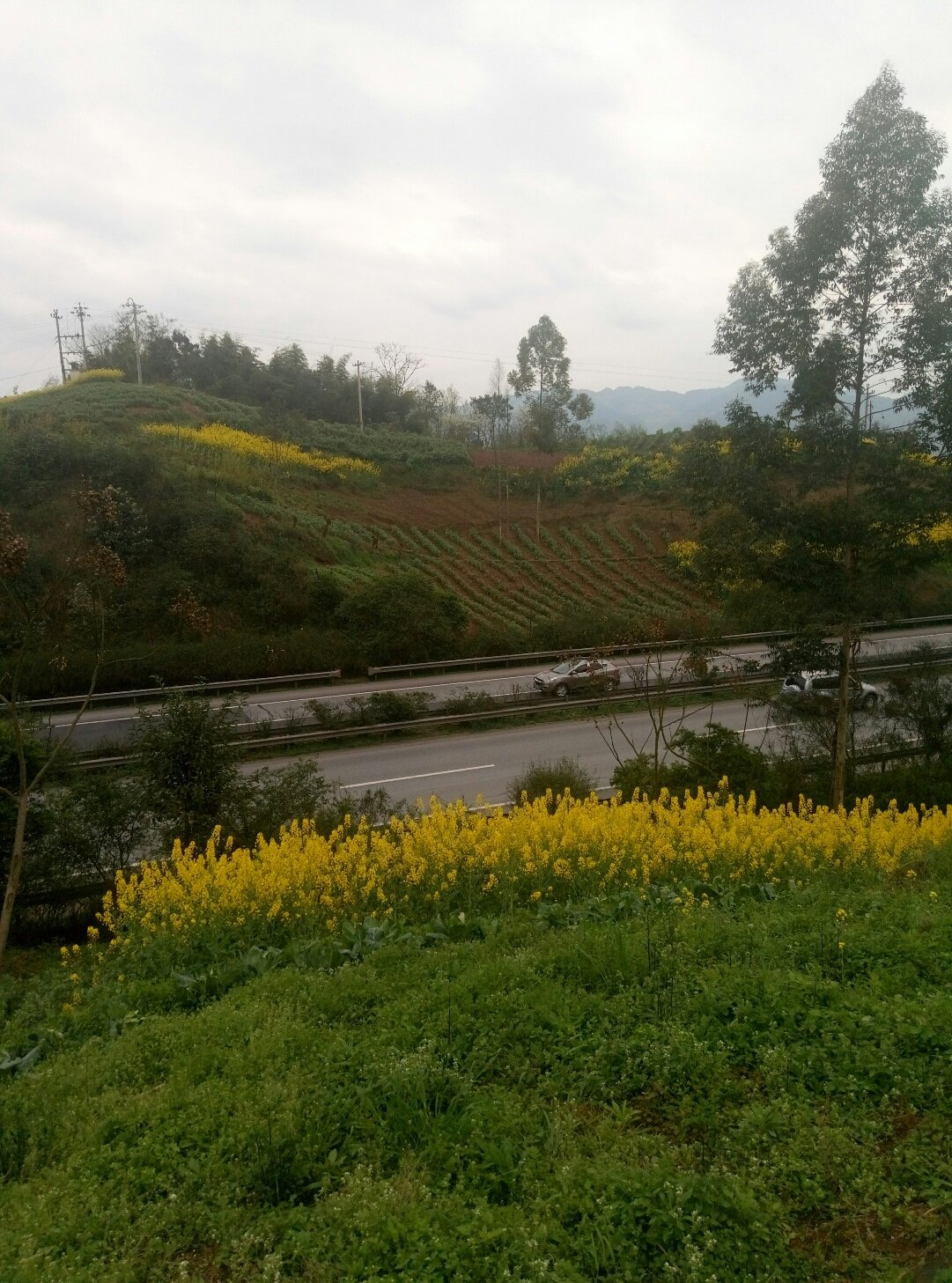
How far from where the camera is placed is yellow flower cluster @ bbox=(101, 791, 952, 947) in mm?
6258

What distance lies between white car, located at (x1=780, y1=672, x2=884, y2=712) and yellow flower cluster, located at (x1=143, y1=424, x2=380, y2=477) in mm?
26116

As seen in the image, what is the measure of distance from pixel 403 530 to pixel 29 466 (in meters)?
14.2

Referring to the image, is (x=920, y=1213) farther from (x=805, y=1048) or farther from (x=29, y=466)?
(x=29, y=466)

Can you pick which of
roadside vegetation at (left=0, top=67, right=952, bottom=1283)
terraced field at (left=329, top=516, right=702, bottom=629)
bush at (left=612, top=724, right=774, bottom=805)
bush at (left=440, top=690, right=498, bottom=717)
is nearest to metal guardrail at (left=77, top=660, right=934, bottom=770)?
bush at (left=440, top=690, right=498, bottom=717)

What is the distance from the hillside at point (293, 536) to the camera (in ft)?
76.6

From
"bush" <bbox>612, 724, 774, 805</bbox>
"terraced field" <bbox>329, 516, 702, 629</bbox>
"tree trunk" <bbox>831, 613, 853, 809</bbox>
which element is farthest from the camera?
"terraced field" <bbox>329, 516, 702, 629</bbox>

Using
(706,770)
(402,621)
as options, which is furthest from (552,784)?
(402,621)

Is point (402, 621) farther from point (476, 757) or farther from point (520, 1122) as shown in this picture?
point (520, 1122)

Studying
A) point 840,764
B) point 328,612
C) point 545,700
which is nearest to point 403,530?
point 328,612

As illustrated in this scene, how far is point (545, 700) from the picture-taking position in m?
20.1

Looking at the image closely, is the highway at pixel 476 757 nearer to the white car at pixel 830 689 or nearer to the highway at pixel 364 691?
the highway at pixel 364 691

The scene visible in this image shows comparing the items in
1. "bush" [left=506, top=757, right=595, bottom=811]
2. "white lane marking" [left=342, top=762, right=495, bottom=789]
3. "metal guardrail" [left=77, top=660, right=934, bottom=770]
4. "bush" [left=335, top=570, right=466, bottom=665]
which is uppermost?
"bush" [left=335, top=570, right=466, bottom=665]

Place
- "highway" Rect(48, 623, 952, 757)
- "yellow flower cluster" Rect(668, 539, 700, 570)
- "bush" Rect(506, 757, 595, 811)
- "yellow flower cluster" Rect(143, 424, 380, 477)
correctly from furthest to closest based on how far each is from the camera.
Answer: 1. "yellow flower cluster" Rect(143, 424, 380, 477)
2. "yellow flower cluster" Rect(668, 539, 700, 570)
3. "highway" Rect(48, 623, 952, 757)
4. "bush" Rect(506, 757, 595, 811)

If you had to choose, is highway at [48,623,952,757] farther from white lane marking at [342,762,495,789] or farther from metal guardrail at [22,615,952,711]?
white lane marking at [342,762,495,789]
